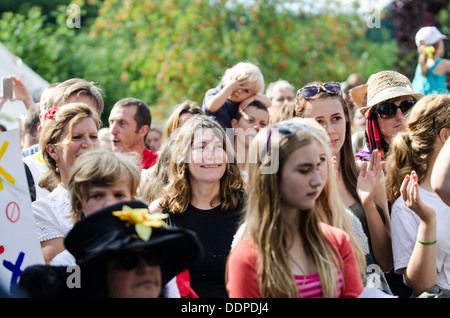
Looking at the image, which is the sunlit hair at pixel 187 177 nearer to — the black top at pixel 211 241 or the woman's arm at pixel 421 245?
the black top at pixel 211 241

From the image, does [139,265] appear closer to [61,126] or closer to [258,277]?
[258,277]

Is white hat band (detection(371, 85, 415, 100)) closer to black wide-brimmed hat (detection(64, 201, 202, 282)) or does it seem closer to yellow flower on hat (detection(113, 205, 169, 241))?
black wide-brimmed hat (detection(64, 201, 202, 282))

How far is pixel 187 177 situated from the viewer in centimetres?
388

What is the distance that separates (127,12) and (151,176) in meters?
10.5

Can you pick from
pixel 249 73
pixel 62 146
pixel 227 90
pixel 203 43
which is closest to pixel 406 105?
pixel 249 73

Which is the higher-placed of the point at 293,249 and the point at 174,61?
the point at 174,61

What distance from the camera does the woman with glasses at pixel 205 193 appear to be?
11.8 feet

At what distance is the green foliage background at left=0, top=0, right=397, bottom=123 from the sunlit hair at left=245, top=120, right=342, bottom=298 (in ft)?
31.8

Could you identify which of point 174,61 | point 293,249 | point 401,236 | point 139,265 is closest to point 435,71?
point 401,236

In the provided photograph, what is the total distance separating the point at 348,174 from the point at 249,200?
4.36 ft

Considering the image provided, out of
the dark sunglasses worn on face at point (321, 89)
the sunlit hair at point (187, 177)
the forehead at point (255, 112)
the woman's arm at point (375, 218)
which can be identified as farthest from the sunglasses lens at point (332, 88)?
the forehead at point (255, 112)

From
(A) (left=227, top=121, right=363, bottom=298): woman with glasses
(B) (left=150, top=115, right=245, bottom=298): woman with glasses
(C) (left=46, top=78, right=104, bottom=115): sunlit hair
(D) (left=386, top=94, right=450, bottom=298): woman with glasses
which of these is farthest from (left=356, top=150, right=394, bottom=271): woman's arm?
(C) (left=46, top=78, right=104, bottom=115): sunlit hair

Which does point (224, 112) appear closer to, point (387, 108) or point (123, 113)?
point (123, 113)

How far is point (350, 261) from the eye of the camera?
2.72 meters
